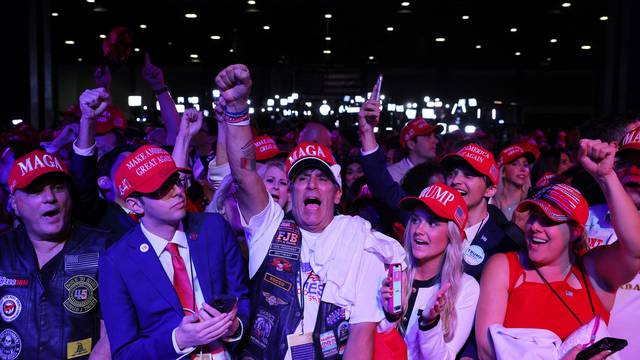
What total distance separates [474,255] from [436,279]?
58 cm

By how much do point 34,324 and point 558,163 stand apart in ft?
23.0

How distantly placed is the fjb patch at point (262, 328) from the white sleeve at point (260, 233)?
25 centimetres

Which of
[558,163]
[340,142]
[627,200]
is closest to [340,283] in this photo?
[627,200]

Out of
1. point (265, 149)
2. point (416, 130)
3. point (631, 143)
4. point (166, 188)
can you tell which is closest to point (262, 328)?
point (166, 188)

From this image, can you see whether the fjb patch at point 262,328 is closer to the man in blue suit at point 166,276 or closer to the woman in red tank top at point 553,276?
the man in blue suit at point 166,276

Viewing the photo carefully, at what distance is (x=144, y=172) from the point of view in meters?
3.61

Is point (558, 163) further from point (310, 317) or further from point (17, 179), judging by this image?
point (17, 179)

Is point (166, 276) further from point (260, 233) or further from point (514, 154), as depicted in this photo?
point (514, 154)

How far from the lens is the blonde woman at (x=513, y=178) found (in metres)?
6.70

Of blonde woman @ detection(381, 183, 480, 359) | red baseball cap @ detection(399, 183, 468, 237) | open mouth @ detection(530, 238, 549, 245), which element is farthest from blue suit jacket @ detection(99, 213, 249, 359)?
open mouth @ detection(530, 238, 549, 245)

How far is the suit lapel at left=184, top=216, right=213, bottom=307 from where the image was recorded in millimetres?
3602

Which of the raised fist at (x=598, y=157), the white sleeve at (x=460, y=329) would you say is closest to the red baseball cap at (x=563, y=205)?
the raised fist at (x=598, y=157)

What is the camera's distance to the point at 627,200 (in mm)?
3434

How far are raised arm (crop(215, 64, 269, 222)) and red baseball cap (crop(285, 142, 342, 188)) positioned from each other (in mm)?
224
